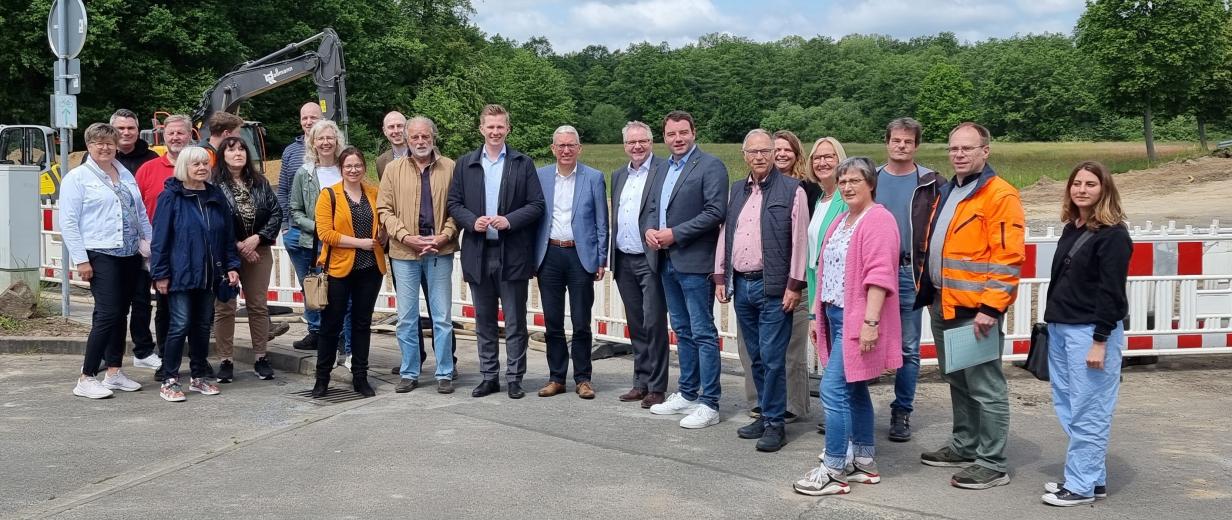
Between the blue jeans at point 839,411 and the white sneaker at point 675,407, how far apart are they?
1.71 meters

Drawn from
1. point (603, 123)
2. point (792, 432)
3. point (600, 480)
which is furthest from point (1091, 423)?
point (603, 123)

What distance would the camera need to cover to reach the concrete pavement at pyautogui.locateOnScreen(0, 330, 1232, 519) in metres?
5.38

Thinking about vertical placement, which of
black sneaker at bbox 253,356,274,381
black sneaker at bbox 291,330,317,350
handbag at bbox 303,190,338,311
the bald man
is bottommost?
black sneaker at bbox 253,356,274,381

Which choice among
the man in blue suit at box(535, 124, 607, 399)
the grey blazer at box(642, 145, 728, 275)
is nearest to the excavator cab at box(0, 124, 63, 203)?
the man in blue suit at box(535, 124, 607, 399)

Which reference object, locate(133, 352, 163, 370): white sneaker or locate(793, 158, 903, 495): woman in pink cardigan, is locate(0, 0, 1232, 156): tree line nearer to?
locate(133, 352, 163, 370): white sneaker

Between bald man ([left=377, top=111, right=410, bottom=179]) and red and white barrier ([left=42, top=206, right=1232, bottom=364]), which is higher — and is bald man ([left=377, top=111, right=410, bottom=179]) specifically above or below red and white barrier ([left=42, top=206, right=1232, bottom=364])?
above

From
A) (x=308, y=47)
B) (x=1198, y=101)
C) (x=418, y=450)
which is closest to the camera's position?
(x=418, y=450)

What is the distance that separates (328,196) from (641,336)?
2.41 meters

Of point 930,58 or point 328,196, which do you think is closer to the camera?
point 328,196

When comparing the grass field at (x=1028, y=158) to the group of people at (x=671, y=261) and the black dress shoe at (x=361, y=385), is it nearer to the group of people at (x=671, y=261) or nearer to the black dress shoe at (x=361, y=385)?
the group of people at (x=671, y=261)

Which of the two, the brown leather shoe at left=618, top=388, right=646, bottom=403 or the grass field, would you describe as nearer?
the brown leather shoe at left=618, top=388, right=646, bottom=403

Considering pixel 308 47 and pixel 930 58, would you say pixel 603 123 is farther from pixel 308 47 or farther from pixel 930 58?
pixel 308 47

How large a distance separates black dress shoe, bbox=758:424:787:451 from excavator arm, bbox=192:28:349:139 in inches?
500

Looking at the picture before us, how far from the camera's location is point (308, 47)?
46594 millimetres
